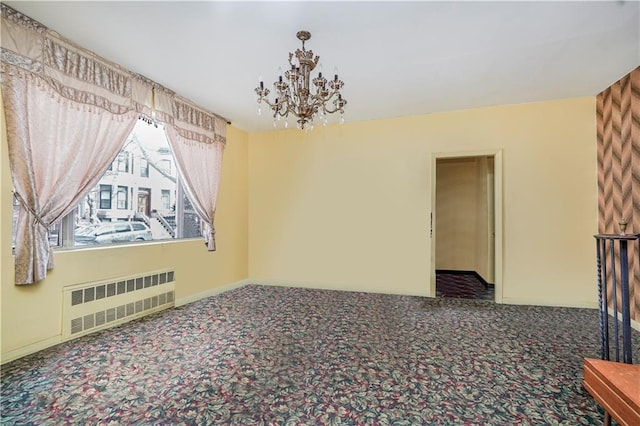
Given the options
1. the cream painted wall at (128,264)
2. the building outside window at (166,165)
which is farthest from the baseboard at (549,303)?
the building outside window at (166,165)

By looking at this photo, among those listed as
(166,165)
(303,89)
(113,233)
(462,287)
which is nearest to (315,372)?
(303,89)

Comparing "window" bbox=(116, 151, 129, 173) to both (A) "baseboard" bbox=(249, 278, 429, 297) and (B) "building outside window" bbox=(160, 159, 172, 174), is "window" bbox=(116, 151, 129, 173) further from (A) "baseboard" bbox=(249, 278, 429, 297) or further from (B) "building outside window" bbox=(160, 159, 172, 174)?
(A) "baseboard" bbox=(249, 278, 429, 297)

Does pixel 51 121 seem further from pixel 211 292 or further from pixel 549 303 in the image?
pixel 549 303

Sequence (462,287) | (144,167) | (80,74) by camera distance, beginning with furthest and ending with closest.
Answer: (462,287), (144,167), (80,74)

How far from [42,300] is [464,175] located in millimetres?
6691

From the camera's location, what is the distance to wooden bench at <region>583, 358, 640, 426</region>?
142cm

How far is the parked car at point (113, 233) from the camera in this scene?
2.96 m

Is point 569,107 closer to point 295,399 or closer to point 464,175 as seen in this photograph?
point 464,175

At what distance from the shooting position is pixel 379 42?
2.58 meters

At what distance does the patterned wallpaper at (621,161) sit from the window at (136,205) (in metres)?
5.02

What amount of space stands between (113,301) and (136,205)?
1059 millimetres

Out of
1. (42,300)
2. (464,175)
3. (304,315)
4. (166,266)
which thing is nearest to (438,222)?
(464,175)

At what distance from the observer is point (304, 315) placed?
11.4 feet

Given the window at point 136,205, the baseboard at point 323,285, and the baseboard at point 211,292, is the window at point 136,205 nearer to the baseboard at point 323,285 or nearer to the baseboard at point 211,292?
the baseboard at point 211,292
